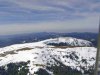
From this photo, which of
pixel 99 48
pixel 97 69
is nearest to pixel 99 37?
pixel 99 48

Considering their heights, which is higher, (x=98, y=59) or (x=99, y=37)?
(x=99, y=37)

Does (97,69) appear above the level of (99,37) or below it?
below

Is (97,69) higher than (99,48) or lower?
lower

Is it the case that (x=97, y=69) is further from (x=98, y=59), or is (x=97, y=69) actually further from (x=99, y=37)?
(x=99, y=37)

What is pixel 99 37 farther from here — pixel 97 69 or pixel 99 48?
pixel 97 69

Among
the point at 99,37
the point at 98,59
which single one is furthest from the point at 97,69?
the point at 99,37
